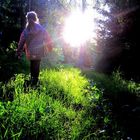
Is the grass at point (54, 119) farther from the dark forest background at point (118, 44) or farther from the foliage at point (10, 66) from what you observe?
the dark forest background at point (118, 44)

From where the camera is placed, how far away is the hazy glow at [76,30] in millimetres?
24947

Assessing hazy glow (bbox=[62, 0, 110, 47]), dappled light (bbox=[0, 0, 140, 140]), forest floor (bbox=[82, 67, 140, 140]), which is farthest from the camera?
hazy glow (bbox=[62, 0, 110, 47])

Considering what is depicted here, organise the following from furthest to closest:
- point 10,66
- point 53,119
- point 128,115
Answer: point 10,66, point 128,115, point 53,119

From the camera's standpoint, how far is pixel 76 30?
26.1m

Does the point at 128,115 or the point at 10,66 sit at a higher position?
the point at 10,66

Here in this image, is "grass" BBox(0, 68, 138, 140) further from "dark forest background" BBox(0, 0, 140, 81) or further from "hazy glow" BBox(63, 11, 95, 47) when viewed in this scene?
"hazy glow" BBox(63, 11, 95, 47)

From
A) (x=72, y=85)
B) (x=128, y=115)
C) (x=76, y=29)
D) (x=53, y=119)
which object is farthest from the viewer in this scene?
(x=76, y=29)

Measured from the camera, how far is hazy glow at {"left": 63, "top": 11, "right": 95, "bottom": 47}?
2495cm

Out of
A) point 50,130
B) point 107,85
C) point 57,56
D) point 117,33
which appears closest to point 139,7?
point 117,33

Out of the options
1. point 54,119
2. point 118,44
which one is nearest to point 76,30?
point 118,44

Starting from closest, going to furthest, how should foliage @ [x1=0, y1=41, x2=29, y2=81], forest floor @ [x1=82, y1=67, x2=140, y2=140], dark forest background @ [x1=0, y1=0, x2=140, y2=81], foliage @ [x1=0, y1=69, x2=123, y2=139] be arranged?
foliage @ [x1=0, y1=69, x2=123, y2=139] → forest floor @ [x1=82, y1=67, x2=140, y2=140] → foliage @ [x1=0, y1=41, x2=29, y2=81] → dark forest background @ [x1=0, y1=0, x2=140, y2=81]

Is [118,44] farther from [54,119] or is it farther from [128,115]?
[54,119]

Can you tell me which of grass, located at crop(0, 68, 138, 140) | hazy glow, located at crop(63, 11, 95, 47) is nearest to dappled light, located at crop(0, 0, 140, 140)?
grass, located at crop(0, 68, 138, 140)

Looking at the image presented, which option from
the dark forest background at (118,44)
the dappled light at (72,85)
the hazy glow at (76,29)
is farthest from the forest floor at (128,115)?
the hazy glow at (76,29)
